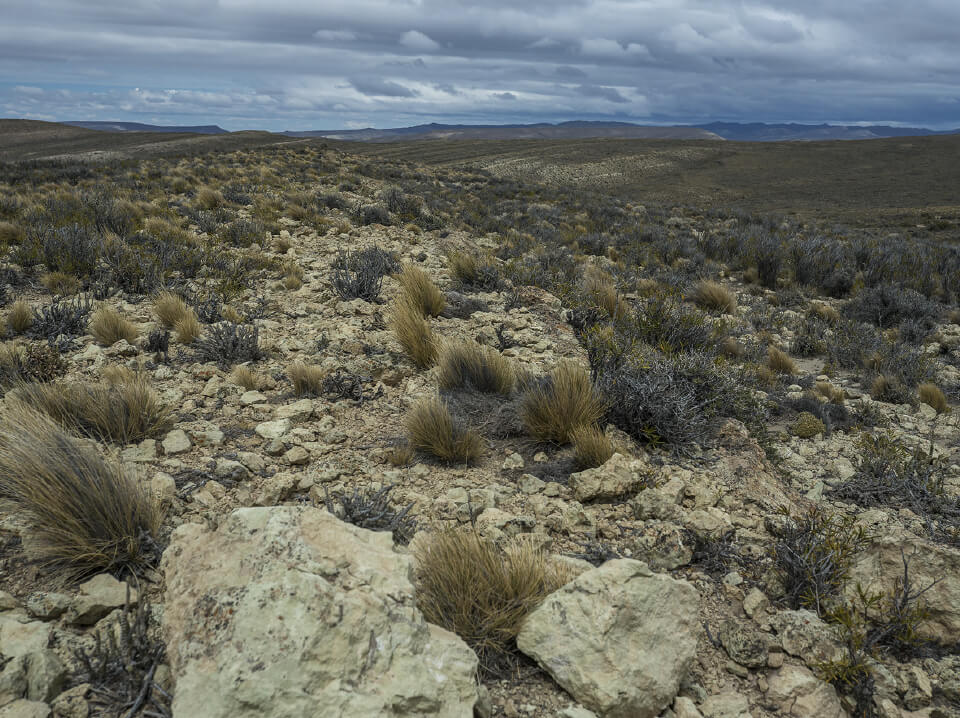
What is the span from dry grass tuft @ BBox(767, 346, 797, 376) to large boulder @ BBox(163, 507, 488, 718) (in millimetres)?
5454

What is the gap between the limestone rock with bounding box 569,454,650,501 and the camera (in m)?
2.97

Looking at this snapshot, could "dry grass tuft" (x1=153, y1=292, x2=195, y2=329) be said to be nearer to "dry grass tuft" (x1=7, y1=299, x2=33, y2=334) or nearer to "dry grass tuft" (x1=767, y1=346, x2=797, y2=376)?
"dry grass tuft" (x1=7, y1=299, x2=33, y2=334)

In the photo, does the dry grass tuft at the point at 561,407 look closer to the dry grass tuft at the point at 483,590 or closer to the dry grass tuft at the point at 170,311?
the dry grass tuft at the point at 483,590

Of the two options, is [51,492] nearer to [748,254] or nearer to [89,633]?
[89,633]

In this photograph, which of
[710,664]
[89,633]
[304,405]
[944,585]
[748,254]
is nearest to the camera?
[89,633]

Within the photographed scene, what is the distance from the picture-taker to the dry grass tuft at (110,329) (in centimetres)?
474

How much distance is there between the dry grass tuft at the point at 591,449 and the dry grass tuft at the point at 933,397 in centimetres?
384

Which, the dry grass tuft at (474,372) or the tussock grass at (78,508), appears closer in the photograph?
the tussock grass at (78,508)

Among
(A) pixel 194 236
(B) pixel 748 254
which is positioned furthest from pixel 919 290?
(A) pixel 194 236

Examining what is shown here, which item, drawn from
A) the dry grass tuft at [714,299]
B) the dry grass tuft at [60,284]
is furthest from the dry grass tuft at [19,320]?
the dry grass tuft at [714,299]

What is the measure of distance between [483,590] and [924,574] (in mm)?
1953

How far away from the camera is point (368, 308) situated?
19.6 ft

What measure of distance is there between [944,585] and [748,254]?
10.5 m

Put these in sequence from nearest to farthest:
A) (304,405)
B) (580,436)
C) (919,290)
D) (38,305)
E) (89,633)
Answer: (89,633), (580,436), (304,405), (38,305), (919,290)
